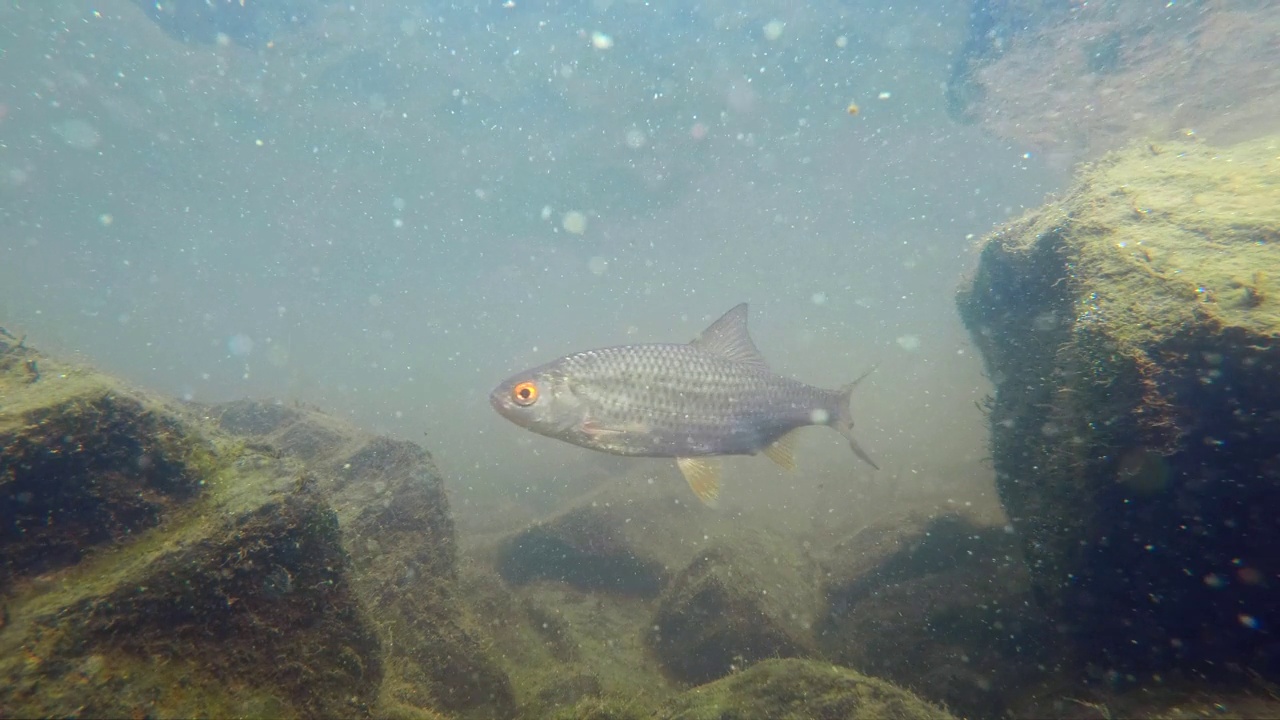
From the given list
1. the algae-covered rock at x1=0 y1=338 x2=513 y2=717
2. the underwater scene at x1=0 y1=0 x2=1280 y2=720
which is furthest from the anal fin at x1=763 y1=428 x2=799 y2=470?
the algae-covered rock at x1=0 y1=338 x2=513 y2=717

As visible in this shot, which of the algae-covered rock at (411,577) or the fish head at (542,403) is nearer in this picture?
the algae-covered rock at (411,577)

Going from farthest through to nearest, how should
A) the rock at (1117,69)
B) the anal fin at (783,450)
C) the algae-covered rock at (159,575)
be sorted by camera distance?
the rock at (1117,69), the anal fin at (783,450), the algae-covered rock at (159,575)

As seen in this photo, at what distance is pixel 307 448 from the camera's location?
6.52 meters

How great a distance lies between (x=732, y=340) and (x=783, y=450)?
4.06 feet

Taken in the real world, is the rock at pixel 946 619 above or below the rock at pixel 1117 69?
below

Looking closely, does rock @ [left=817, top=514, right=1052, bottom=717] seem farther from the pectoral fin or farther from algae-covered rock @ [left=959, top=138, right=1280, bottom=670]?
the pectoral fin

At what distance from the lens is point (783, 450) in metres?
4.79

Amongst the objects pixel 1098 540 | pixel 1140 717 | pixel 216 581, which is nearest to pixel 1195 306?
pixel 1098 540

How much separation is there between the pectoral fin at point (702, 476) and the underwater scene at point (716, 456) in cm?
5

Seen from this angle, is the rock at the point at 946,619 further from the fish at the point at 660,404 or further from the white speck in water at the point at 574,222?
the white speck in water at the point at 574,222

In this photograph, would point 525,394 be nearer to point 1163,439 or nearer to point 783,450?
point 783,450

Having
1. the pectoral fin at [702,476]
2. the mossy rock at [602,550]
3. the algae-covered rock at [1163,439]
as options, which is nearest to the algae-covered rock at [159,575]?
the pectoral fin at [702,476]

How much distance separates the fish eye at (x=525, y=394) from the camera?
3801 mm

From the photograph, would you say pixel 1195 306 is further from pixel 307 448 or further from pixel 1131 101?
pixel 1131 101
